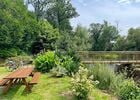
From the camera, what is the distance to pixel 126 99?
9.24 m

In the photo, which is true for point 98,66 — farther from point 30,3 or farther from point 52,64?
point 30,3

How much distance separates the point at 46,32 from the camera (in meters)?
39.9

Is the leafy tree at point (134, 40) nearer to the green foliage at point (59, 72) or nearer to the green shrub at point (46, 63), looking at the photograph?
the green shrub at point (46, 63)

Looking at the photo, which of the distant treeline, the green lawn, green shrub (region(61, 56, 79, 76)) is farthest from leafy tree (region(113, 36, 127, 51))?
the green lawn

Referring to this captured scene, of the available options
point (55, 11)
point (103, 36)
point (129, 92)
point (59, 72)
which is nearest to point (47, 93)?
point (129, 92)

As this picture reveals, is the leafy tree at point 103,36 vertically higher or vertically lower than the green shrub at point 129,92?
higher

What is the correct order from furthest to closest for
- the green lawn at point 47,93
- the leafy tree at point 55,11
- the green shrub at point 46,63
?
the leafy tree at point 55,11 → the green shrub at point 46,63 → the green lawn at point 47,93

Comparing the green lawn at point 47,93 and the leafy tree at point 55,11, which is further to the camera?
the leafy tree at point 55,11

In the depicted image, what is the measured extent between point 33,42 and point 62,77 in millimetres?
27031

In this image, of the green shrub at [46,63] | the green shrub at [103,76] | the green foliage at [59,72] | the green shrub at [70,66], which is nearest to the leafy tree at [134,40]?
the green shrub at [46,63]

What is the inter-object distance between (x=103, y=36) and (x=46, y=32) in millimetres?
19676

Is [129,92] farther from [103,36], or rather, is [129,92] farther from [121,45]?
[103,36]

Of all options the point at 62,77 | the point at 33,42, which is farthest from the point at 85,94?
the point at 33,42

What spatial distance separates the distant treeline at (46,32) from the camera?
35.0 metres
